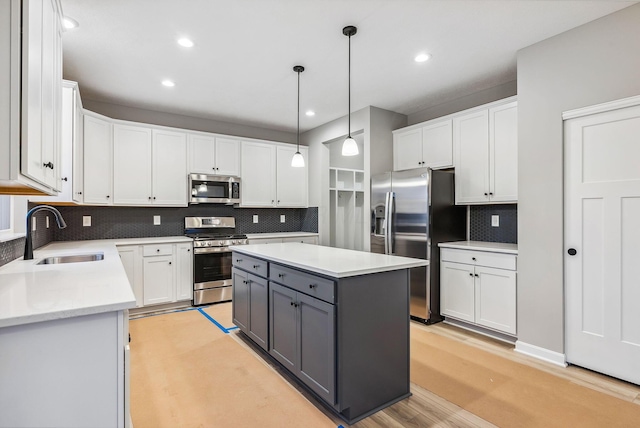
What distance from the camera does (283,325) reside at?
2.46 meters

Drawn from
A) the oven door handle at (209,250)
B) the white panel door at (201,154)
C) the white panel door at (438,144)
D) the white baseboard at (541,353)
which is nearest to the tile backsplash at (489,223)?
the white panel door at (438,144)

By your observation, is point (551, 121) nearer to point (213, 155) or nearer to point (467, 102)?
point (467, 102)

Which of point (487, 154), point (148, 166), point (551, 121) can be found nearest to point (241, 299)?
point (148, 166)

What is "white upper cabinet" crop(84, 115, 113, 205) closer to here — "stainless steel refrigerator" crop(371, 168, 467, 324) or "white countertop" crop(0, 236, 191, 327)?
"white countertop" crop(0, 236, 191, 327)

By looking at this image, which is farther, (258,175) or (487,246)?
(258,175)

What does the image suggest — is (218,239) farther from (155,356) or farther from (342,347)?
(342,347)

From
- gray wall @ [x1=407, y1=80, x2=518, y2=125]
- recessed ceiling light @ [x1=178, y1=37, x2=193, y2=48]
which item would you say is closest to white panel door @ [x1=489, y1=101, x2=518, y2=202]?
gray wall @ [x1=407, y1=80, x2=518, y2=125]

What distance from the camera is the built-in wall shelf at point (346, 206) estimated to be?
636 cm

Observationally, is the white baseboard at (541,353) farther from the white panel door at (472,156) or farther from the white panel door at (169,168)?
the white panel door at (169,168)

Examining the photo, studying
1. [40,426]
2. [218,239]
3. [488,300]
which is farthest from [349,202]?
[40,426]

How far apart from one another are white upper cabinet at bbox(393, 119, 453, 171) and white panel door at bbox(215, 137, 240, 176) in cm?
238

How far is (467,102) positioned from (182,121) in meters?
3.97

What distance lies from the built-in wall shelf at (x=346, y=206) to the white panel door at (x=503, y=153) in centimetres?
308

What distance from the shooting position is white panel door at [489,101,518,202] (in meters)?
3.29
